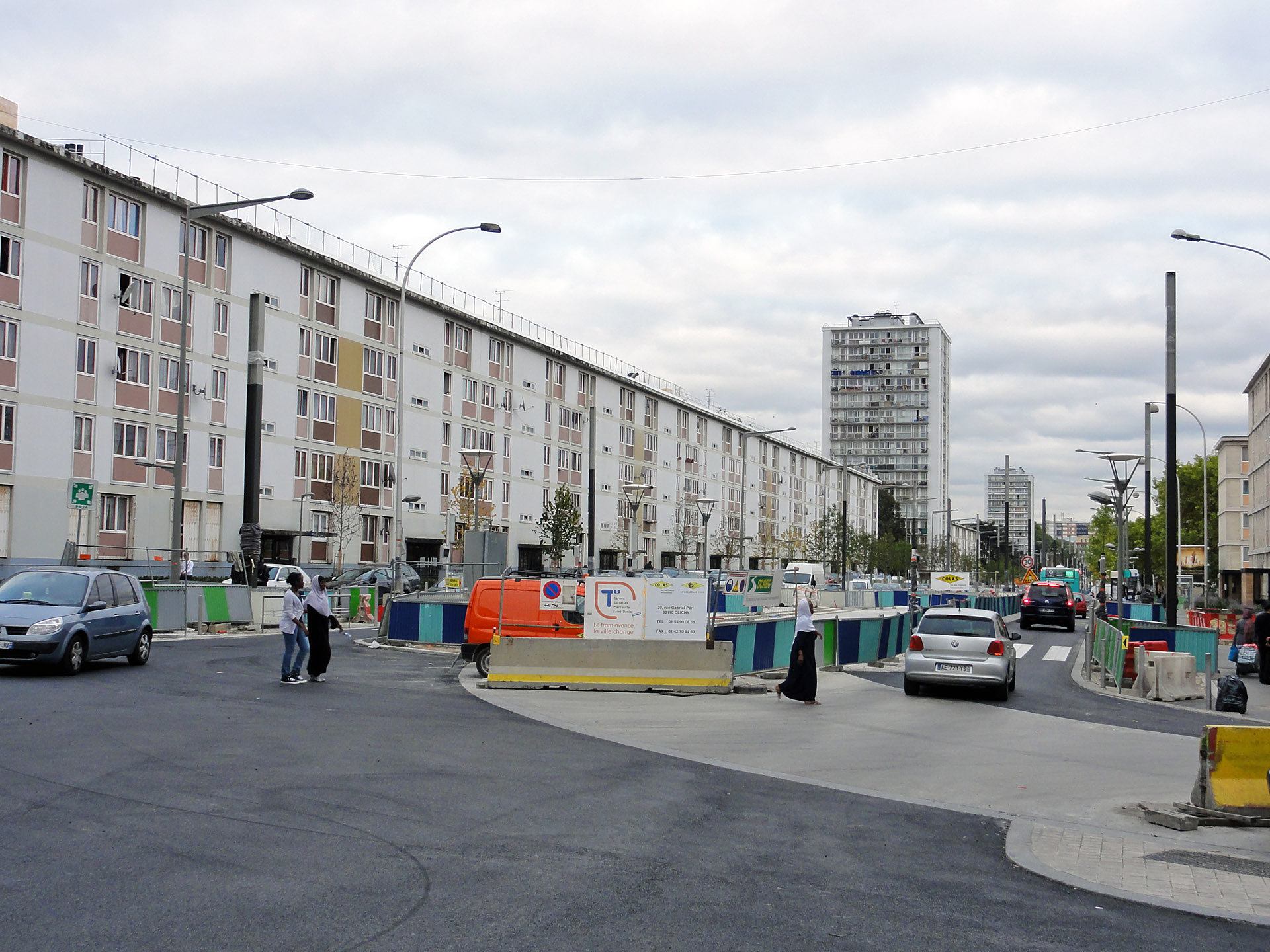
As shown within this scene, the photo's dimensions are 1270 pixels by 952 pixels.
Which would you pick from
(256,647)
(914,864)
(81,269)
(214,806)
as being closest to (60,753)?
(214,806)

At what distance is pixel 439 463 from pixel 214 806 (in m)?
53.4

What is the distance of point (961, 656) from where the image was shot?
64.4 ft

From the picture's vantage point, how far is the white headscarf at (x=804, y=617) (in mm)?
17703

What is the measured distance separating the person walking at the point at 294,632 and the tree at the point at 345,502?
115 ft

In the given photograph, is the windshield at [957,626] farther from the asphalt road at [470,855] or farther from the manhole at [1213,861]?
the manhole at [1213,861]

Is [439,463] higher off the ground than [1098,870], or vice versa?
[439,463]

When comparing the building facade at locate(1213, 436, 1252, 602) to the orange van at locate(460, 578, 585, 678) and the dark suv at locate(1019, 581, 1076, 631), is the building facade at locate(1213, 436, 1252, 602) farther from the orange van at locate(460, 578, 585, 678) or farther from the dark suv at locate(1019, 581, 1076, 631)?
the orange van at locate(460, 578, 585, 678)

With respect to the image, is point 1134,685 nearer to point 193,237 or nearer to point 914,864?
point 914,864

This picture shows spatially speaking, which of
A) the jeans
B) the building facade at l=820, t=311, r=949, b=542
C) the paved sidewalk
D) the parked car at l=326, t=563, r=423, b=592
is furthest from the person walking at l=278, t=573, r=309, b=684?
the building facade at l=820, t=311, r=949, b=542

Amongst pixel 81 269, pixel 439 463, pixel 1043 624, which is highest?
pixel 81 269

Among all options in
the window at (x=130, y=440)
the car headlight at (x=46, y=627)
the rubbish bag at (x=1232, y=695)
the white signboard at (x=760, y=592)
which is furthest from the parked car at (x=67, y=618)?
the white signboard at (x=760, y=592)

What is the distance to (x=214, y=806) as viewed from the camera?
855 cm

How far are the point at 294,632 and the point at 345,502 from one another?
3688 cm

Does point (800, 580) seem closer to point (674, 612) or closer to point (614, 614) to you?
point (674, 612)
